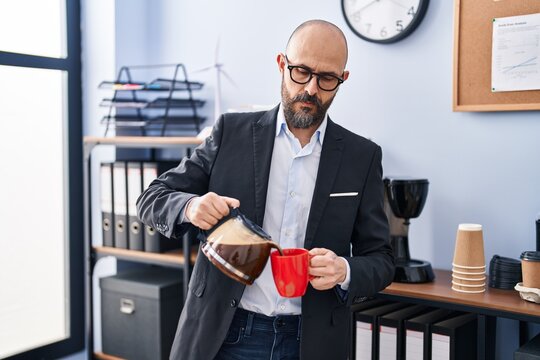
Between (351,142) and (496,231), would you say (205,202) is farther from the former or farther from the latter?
(496,231)

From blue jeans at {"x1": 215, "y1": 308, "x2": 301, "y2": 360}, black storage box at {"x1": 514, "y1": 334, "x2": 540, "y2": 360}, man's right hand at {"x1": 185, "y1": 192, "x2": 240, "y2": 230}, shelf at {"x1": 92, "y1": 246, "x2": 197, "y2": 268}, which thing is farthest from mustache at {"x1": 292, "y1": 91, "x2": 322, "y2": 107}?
shelf at {"x1": 92, "y1": 246, "x2": 197, "y2": 268}

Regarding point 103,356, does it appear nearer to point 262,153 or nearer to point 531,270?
point 262,153

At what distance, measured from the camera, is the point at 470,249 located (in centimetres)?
203

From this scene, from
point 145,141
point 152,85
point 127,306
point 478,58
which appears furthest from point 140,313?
point 478,58

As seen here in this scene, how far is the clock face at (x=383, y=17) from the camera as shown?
94.4 inches

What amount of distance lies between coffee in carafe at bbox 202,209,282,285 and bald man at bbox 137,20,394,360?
6.6 inches

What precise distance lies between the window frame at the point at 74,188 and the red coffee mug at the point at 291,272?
2149 millimetres

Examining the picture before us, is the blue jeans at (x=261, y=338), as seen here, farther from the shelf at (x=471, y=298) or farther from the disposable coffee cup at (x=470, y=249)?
the disposable coffee cup at (x=470, y=249)

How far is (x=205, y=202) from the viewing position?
143 centimetres

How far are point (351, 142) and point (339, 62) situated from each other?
22 centimetres

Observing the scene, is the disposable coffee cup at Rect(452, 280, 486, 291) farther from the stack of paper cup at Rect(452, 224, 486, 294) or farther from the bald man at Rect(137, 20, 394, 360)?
the bald man at Rect(137, 20, 394, 360)

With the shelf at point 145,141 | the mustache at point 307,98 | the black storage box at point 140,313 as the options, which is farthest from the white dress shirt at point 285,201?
the black storage box at point 140,313

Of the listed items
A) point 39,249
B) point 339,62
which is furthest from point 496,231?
point 39,249

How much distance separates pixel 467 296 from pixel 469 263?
0.11m
